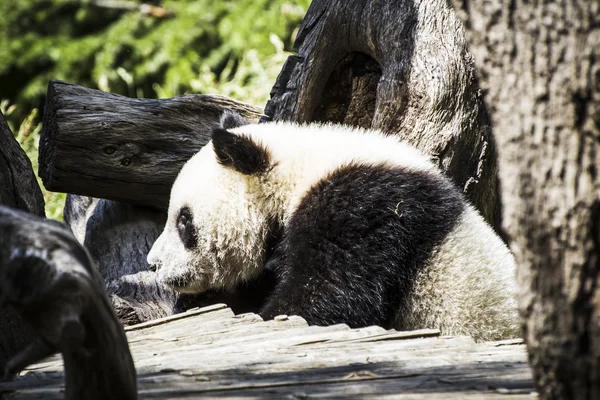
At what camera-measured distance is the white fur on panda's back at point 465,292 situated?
111 inches

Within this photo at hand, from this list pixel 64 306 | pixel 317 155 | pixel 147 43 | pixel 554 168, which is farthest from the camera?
pixel 147 43

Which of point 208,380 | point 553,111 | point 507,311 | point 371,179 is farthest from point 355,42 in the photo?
point 553,111

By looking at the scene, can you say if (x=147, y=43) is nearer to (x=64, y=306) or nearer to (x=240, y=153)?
(x=240, y=153)

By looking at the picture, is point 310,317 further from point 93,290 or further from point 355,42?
point 355,42

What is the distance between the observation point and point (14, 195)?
299 cm

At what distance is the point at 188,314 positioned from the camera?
8.59 feet

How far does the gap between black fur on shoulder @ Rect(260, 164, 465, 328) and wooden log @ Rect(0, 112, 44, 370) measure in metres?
0.91

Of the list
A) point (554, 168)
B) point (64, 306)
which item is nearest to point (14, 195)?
point (64, 306)

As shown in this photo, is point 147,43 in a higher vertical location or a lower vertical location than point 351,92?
lower

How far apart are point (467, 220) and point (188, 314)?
1131 mm

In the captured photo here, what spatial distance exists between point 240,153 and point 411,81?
3.30 feet

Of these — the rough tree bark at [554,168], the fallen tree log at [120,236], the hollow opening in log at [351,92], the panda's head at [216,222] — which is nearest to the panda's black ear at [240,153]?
the panda's head at [216,222]

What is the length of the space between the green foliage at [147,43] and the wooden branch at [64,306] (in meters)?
5.55

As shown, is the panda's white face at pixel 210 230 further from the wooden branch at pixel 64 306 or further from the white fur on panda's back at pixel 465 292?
the wooden branch at pixel 64 306
